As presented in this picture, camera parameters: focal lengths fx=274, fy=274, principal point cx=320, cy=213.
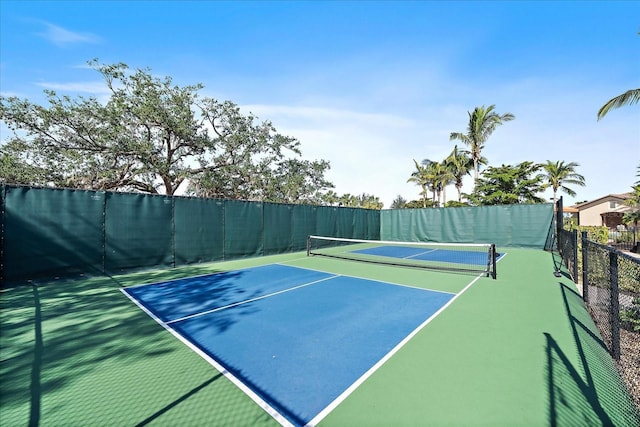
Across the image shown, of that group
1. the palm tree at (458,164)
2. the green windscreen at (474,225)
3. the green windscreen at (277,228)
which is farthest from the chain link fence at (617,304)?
the palm tree at (458,164)

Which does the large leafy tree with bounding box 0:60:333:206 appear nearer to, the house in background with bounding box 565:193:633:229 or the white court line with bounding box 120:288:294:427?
the white court line with bounding box 120:288:294:427

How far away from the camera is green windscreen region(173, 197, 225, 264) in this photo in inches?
344

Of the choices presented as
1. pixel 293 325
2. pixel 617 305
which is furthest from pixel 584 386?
pixel 293 325

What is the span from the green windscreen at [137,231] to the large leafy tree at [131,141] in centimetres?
725

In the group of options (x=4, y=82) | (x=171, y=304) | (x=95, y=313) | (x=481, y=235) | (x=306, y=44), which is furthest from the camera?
(x=481, y=235)

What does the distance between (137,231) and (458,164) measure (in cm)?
2573

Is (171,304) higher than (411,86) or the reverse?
the reverse

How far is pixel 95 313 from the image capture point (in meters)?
4.37

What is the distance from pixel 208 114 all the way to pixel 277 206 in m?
9.17

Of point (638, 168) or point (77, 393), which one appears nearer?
point (77, 393)

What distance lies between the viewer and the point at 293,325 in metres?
3.76

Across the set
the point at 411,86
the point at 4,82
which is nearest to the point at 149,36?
the point at 4,82

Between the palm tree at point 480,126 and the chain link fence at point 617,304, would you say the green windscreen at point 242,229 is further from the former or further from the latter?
the palm tree at point 480,126

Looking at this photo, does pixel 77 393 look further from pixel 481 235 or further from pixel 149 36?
pixel 481 235
